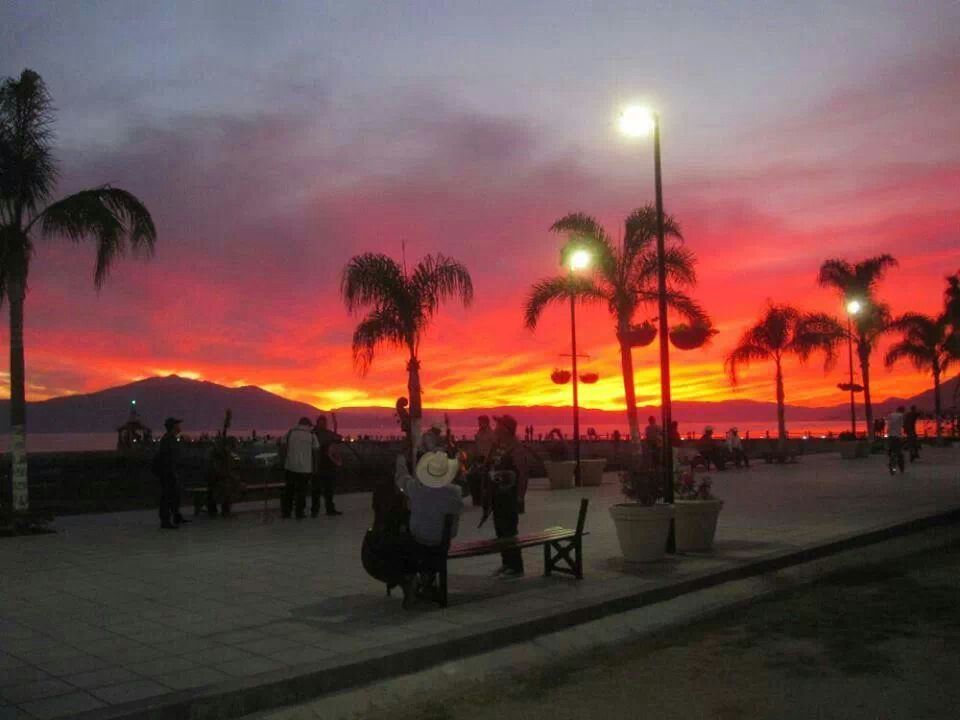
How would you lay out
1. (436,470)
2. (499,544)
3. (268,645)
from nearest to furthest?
(268,645) → (436,470) → (499,544)

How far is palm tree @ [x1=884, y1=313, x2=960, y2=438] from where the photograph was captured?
156ft

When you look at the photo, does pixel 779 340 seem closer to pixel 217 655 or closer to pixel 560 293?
pixel 560 293

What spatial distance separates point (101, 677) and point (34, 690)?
0.43 meters

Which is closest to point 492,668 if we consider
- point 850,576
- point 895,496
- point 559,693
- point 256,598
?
point 559,693

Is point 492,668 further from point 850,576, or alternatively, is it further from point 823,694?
point 850,576

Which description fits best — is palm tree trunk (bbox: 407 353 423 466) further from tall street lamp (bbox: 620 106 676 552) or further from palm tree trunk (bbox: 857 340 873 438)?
palm tree trunk (bbox: 857 340 873 438)

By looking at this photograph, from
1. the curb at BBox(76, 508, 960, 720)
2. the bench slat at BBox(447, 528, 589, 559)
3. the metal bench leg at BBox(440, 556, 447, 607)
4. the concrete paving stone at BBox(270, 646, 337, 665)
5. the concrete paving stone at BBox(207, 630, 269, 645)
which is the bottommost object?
the curb at BBox(76, 508, 960, 720)

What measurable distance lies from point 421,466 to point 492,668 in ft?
7.42

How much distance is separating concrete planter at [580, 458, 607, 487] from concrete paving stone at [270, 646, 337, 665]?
19.3m

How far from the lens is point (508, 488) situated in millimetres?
10672

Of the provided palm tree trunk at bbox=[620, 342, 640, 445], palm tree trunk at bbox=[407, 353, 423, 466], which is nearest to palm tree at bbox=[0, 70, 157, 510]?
palm tree trunk at bbox=[407, 353, 423, 466]

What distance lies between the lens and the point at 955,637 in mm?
7730

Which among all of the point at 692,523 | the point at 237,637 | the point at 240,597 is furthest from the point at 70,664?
the point at 692,523

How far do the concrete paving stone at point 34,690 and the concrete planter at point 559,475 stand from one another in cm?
1891
